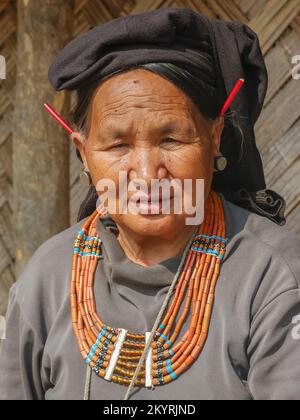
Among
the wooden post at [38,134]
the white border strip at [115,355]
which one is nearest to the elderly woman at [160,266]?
the white border strip at [115,355]

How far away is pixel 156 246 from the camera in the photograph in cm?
246

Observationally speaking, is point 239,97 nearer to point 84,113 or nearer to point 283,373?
point 84,113

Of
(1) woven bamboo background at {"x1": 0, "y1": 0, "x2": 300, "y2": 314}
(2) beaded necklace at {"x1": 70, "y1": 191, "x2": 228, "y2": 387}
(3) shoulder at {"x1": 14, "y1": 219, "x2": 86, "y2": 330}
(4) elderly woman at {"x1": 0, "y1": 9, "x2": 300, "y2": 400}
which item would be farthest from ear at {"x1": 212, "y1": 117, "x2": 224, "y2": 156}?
(1) woven bamboo background at {"x1": 0, "y1": 0, "x2": 300, "y2": 314}

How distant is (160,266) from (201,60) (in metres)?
0.61

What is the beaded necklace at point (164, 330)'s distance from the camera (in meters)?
2.29

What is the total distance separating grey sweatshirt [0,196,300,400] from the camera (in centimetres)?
222

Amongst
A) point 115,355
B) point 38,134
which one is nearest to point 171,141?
point 115,355

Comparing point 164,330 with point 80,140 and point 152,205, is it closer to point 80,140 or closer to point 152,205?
point 152,205

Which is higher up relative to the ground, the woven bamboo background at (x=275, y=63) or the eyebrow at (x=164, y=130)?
the eyebrow at (x=164, y=130)

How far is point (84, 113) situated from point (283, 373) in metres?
0.97

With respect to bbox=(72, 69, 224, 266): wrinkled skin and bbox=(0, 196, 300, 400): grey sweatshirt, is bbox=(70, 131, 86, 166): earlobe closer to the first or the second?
bbox=(72, 69, 224, 266): wrinkled skin

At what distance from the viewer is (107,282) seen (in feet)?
8.08

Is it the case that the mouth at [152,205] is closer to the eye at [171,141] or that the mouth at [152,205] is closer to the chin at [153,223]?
the chin at [153,223]
